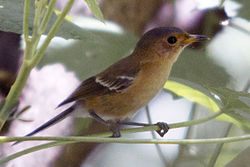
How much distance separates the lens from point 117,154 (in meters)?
1.96

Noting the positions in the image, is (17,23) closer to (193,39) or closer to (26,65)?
(26,65)

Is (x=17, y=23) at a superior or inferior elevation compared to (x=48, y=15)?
superior

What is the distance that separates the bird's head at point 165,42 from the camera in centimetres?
121

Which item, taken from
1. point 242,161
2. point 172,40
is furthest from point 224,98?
point 172,40

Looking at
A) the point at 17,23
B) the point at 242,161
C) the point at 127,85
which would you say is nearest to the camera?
the point at 17,23

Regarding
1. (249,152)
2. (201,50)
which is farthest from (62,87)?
(249,152)

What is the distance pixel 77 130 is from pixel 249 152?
1.87ft

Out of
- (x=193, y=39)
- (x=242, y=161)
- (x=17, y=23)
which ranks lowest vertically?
(x=242, y=161)

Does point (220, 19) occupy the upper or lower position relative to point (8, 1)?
upper

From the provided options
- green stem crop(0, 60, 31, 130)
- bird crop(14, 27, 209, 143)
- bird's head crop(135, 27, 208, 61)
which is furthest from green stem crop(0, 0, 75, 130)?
bird's head crop(135, 27, 208, 61)

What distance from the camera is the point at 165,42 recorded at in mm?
→ 1302

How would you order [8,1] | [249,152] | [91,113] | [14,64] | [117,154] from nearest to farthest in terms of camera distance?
1. [8,1]
2. [249,152]
3. [91,113]
4. [14,64]
5. [117,154]

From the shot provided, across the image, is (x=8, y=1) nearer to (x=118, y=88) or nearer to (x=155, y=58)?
(x=118, y=88)

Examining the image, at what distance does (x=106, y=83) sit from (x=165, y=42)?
24 centimetres
